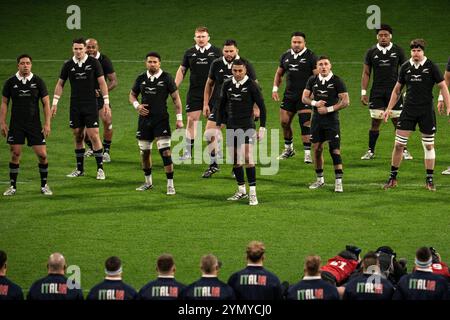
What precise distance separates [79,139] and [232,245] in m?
4.90

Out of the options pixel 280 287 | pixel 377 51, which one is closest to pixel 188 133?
pixel 377 51

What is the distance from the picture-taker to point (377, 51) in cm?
2069

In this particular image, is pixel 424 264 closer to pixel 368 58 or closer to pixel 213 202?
pixel 213 202

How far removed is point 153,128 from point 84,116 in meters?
1.65

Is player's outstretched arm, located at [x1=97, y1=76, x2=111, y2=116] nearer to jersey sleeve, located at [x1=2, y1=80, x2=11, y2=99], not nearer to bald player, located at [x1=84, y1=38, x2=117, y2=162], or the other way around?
bald player, located at [x1=84, y1=38, x2=117, y2=162]

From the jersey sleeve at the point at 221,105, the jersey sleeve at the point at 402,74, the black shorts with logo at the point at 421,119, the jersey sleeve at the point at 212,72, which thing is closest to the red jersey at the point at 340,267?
the jersey sleeve at the point at 221,105

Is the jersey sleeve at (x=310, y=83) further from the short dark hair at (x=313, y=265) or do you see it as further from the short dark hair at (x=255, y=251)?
the short dark hair at (x=313, y=265)

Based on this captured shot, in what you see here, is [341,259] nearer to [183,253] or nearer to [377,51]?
[183,253]

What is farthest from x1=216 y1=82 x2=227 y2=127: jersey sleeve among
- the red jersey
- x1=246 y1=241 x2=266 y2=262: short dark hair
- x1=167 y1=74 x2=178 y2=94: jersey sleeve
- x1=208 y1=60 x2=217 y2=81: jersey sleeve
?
x1=246 y1=241 x2=266 y2=262: short dark hair

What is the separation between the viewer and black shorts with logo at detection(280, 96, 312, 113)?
20861 millimetres

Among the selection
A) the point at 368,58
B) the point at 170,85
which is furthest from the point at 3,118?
the point at 368,58

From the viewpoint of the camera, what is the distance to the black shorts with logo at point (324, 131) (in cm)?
1861

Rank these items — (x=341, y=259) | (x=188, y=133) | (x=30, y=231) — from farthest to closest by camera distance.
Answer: (x=188, y=133), (x=30, y=231), (x=341, y=259)

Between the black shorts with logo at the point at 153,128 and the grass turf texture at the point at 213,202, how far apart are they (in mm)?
997
